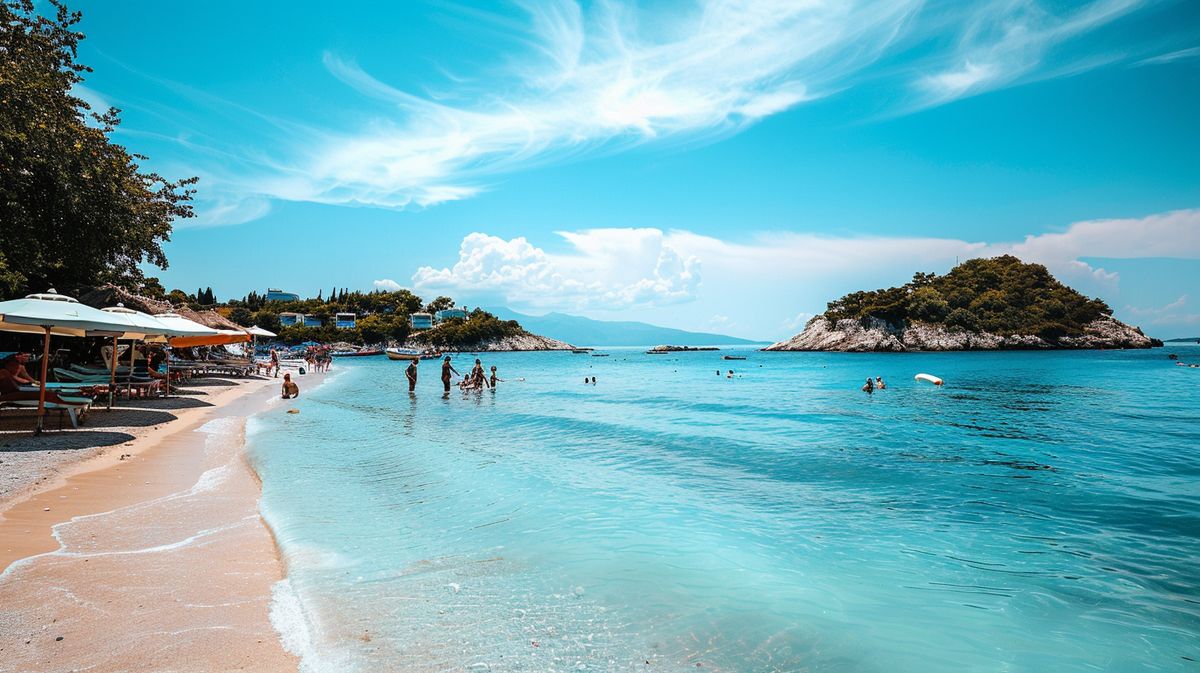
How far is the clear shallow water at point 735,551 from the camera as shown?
4.52m

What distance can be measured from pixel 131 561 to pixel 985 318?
142 meters

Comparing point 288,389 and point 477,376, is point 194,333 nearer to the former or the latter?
point 288,389

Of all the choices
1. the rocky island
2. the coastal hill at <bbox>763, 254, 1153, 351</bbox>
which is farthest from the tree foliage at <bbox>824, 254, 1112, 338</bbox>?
the rocky island

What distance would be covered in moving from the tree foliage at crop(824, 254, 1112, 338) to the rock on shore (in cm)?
151

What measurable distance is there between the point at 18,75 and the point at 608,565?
21.1 meters

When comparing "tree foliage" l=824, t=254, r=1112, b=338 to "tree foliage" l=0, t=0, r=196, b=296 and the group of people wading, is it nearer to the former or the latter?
the group of people wading

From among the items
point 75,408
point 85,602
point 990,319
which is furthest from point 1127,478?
point 990,319

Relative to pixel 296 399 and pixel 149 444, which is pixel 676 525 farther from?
pixel 296 399

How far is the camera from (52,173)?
1655cm

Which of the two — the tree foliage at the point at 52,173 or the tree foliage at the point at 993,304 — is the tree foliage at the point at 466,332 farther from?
the tree foliage at the point at 52,173

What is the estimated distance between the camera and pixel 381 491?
9.48m

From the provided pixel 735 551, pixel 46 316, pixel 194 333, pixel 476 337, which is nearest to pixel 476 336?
pixel 476 337

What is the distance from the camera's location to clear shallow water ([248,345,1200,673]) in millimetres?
4516

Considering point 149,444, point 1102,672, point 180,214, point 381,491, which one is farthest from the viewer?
point 180,214
